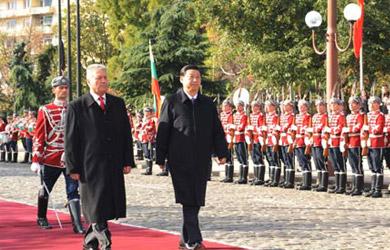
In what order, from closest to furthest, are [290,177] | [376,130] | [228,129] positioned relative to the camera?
1. [376,130]
2. [290,177]
3. [228,129]

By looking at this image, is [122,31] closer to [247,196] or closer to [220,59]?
[220,59]

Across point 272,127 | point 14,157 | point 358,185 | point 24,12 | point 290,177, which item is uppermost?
point 24,12

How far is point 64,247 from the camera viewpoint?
35.1 ft

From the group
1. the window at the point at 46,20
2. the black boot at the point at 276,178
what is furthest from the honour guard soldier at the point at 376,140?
the window at the point at 46,20

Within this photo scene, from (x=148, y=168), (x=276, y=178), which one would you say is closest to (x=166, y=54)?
(x=148, y=168)

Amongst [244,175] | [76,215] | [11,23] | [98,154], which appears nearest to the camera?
[98,154]

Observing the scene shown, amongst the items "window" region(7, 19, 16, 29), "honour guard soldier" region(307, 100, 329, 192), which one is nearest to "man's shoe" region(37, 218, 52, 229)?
"honour guard soldier" region(307, 100, 329, 192)

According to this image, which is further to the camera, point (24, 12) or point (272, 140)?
point (24, 12)

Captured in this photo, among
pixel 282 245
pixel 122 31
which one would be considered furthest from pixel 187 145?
pixel 122 31

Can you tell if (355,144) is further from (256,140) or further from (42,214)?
(42,214)

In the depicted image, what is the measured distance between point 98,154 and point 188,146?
111cm

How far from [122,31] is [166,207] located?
45.0 metres

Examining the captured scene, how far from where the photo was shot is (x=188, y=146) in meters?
9.97

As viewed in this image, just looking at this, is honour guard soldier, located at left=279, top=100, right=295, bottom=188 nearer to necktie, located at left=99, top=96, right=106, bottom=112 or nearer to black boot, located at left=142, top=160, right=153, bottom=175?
black boot, located at left=142, top=160, right=153, bottom=175
